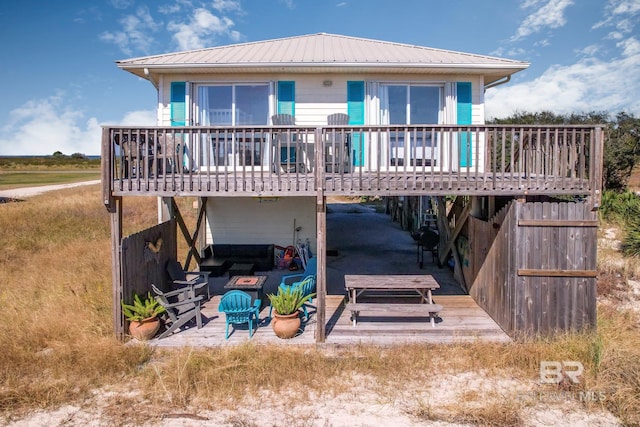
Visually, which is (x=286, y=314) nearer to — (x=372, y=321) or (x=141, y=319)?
(x=372, y=321)

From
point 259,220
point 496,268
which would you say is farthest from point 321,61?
point 496,268

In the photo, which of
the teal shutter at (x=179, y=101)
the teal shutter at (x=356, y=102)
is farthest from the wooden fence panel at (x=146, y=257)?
the teal shutter at (x=356, y=102)

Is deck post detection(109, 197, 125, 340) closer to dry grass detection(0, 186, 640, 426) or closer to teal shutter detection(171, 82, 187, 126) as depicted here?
dry grass detection(0, 186, 640, 426)

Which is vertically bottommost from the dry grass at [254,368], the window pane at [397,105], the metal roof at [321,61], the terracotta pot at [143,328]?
the dry grass at [254,368]

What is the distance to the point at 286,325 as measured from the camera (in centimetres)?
643

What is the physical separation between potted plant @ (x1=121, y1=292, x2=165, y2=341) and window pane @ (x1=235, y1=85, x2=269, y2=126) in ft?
17.6

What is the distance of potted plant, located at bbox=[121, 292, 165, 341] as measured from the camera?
6.41 meters

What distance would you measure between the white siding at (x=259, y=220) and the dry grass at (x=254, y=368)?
14.3 ft

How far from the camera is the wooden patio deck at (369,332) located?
6.38m

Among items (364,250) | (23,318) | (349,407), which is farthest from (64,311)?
(364,250)

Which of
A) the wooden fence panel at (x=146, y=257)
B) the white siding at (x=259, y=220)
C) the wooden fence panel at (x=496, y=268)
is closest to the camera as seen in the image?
the wooden fence panel at (x=496, y=268)

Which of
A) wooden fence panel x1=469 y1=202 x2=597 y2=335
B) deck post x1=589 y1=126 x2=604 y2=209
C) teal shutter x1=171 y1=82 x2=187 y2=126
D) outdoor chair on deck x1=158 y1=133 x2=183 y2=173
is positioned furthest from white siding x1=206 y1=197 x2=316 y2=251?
deck post x1=589 y1=126 x2=604 y2=209

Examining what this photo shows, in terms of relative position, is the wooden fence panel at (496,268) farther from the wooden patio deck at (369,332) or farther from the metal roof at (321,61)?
the metal roof at (321,61)

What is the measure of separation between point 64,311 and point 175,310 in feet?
6.83
